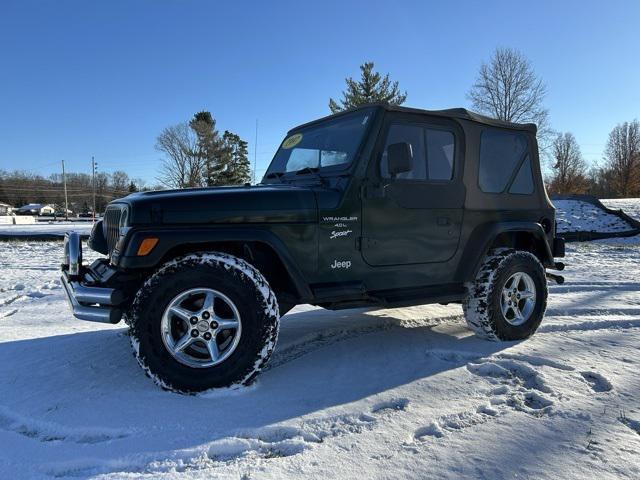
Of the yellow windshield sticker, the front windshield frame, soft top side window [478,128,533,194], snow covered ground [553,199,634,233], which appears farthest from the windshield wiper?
snow covered ground [553,199,634,233]

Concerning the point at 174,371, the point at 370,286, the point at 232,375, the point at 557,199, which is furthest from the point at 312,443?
the point at 557,199

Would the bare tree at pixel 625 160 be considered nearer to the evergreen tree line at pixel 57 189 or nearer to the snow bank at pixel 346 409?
the snow bank at pixel 346 409

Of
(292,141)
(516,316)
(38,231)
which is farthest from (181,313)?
(38,231)

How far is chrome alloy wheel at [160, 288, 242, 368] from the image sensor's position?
2.93m

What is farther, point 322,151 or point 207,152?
point 207,152

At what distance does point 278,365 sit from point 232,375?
1.97ft

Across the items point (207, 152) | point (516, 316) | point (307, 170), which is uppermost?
point (207, 152)

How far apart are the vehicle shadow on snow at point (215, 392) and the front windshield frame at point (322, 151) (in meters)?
1.52

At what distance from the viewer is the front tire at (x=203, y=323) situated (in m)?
2.89

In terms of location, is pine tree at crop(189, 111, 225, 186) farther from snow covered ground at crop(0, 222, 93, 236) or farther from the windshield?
the windshield

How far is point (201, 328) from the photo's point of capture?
2.97m

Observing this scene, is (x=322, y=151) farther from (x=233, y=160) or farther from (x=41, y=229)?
(x=233, y=160)

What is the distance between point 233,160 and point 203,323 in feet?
153

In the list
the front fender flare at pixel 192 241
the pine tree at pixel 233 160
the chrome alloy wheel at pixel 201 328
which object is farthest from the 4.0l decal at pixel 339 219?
the pine tree at pixel 233 160
